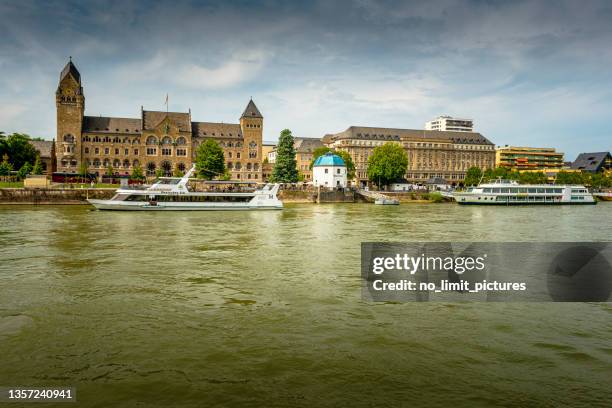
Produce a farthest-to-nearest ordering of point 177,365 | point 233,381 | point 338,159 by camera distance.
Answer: point 338,159
point 177,365
point 233,381

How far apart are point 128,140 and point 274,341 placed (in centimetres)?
10856

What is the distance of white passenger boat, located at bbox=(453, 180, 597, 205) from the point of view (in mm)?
82625

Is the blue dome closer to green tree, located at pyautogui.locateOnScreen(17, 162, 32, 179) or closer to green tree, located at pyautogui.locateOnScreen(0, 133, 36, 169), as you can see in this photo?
green tree, located at pyautogui.locateOnScreen(17, 162, 32, 179)

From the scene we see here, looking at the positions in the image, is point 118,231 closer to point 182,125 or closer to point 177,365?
point 177,365

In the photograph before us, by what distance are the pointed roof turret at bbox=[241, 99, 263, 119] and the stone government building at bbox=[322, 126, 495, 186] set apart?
31904 mm

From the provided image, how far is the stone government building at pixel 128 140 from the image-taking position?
105 metres

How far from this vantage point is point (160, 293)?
52.0 feet

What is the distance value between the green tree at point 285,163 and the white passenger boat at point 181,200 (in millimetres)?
31389

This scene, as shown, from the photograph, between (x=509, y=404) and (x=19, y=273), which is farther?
(x=19, y=273)

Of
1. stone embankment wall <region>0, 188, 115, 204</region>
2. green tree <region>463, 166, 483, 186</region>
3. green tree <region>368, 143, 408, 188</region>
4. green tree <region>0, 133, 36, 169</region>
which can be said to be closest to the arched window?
green tree <region>0, 133, 36, 169</region>

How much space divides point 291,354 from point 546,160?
178965 millimetres

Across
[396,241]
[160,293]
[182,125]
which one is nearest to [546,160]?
[182,125]

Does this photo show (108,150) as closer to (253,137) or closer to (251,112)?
(253,137)

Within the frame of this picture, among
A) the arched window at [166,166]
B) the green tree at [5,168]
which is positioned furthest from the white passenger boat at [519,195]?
the green tree at [5,168]
